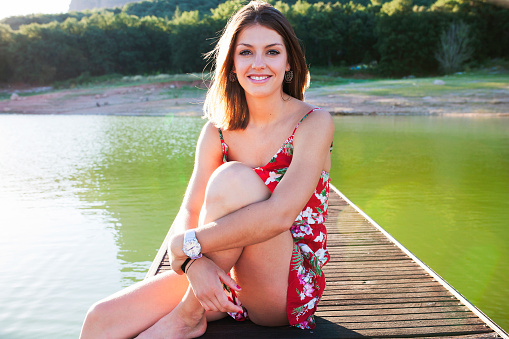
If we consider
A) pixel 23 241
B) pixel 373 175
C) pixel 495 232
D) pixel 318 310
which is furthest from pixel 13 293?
pixel 373 175

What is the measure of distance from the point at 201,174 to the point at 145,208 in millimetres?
4179

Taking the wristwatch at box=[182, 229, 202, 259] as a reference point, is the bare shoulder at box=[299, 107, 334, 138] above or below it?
above

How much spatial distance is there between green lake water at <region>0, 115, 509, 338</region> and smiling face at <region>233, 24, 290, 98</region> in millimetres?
2070

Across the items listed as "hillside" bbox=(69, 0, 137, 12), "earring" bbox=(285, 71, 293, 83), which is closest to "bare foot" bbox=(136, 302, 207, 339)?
"earring" bbox=(285, 71, 293, 83)

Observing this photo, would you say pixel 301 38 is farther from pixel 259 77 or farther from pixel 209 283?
pixel 209 283

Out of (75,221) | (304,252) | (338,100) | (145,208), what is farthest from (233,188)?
(338,100)

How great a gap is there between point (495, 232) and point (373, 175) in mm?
3057

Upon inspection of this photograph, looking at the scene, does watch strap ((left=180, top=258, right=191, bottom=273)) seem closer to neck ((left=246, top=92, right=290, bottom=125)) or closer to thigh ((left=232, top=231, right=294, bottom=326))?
thigh ((left=232, top=231, right=294, bottom=326))

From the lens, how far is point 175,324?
6.06ft

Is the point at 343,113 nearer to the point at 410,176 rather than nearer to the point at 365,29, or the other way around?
the point at 410,176

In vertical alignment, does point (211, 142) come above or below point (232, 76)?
below

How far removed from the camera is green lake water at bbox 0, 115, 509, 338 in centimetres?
374

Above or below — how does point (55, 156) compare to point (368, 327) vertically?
below

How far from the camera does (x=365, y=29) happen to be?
125 feet
